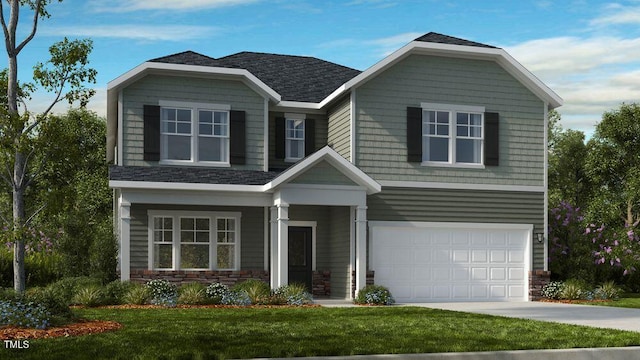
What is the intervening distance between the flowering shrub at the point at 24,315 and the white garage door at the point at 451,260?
1178 cm

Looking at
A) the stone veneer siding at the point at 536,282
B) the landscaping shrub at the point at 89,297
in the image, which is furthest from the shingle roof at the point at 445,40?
the landscaping shrub at the point at 89,297

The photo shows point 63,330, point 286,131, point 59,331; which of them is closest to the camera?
point 59,331

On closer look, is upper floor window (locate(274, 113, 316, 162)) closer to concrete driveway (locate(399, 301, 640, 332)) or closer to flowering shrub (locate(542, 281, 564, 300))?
concrete driveway (locate(399, 301, 640, 332))

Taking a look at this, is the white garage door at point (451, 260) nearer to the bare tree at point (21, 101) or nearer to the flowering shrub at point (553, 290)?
the flowering shrub at point (553, 290)

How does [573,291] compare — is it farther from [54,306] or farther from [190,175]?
[54,306]

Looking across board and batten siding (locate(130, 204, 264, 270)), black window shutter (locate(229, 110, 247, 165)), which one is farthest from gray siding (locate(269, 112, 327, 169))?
board and batten siding (locate(130, 204, 264, 270))

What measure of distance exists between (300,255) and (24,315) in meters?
12.4

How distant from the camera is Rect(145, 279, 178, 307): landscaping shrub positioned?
1950cm

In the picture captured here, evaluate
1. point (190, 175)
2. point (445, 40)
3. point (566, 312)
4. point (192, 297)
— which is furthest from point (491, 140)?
point (192, 297)

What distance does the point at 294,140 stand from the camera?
2542 centimetres

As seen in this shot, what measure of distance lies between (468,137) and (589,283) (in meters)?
5.98

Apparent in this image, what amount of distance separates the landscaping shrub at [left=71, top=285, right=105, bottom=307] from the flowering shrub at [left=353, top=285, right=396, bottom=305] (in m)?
6.58

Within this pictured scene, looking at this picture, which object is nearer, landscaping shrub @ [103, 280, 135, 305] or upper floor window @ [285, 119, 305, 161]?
landscaping shrub @ [103, 280, 135, 305]

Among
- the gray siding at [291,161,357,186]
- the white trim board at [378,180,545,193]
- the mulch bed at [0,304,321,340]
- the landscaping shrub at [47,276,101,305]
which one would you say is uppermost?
the gray siding at [291,161,357,186]
